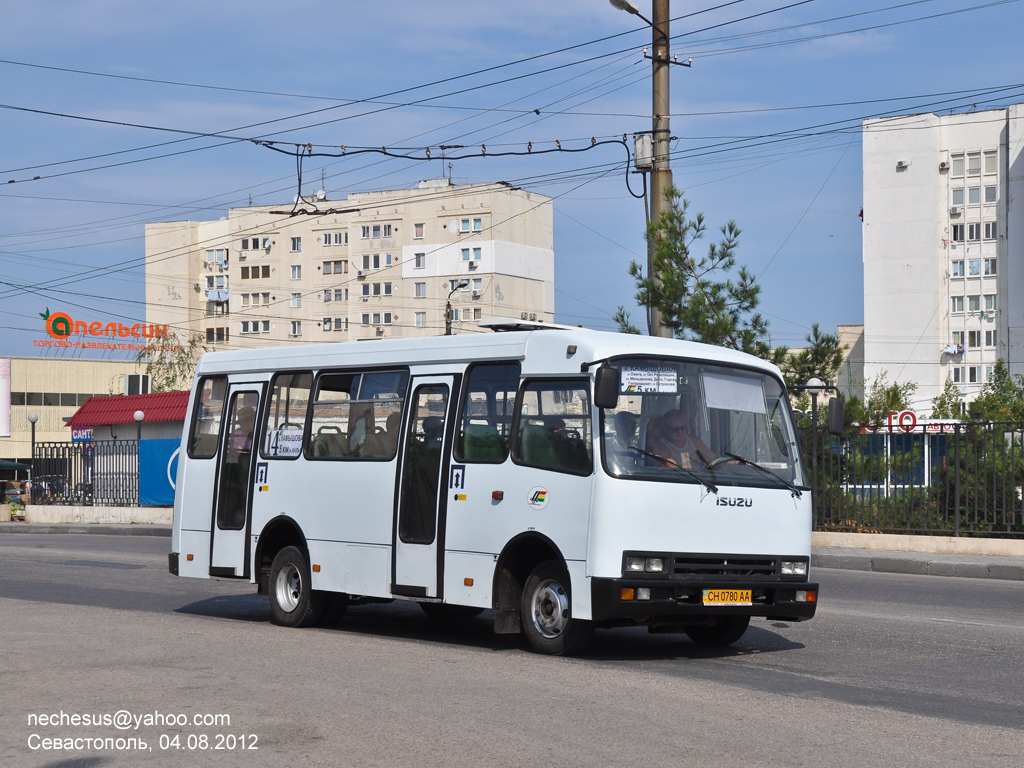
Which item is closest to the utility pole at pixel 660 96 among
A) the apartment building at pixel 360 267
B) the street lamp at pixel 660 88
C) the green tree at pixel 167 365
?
the street lamp at pixel 660 88

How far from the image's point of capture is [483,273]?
103438 mm

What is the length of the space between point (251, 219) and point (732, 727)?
358 feet

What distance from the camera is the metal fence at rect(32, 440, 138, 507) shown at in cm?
3722

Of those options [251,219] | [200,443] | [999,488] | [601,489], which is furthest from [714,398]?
[251,219]

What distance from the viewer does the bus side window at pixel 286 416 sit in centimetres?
1286

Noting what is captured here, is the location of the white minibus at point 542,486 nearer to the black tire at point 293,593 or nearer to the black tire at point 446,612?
the black tire at point 293,593

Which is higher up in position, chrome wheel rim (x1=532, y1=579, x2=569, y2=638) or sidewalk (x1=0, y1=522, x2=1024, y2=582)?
chrome wheel rim (x1=532, y1=579, x2=569, y2=638)

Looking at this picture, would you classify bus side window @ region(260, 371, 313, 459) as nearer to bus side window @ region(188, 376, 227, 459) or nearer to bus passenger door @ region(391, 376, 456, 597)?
bus side window @ region(188, 376, 227, 459)

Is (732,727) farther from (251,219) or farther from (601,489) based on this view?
(251,219)

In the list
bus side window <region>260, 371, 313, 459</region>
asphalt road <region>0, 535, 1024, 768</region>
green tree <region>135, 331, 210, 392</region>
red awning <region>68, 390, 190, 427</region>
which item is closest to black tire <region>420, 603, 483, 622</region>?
asphalt road <region>0, 535, 1024, 768</region>

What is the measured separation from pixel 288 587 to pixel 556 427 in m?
3.87

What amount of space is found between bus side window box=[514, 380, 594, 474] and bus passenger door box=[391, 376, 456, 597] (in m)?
0.98

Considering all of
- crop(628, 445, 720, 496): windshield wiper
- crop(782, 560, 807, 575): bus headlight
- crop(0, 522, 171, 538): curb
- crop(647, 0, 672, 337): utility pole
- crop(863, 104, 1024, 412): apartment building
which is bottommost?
crop(0, 522, 171, 538): curb

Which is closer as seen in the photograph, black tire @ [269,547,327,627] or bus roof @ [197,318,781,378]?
bus roof @ [197,318,781,378]
